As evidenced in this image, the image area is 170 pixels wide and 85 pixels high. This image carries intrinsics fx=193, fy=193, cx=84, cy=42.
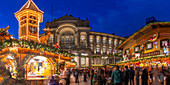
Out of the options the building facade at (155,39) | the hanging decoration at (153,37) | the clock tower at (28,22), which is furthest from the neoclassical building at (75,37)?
the clock tower at (28,22)

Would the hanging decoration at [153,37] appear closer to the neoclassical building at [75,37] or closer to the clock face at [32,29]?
the clock face at [32,29]

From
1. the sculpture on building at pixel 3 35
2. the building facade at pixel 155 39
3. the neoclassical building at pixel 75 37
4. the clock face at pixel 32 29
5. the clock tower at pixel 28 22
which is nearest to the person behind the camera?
the sculpture on building at pixel 3 35

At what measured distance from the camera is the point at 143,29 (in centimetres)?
2819

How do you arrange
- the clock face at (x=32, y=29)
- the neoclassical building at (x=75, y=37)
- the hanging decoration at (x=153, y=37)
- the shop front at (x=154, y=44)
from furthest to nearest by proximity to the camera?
the neoclassical building at (x=75, y=37) → the hanging decoration at (x=153, y=37) → the shop front at (x=154, y=44) → the clock face at (x=32, y=29)

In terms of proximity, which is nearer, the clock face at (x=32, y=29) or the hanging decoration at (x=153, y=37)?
the clock face at (x=32, y=29)

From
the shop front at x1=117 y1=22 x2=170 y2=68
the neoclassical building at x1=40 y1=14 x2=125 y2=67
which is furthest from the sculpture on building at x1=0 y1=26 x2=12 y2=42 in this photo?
the neoclassical building at x1=40 y1=14 x2=125 y2=67

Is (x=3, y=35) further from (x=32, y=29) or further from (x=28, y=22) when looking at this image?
(x=32, y=29)

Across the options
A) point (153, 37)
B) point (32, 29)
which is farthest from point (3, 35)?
point (153, 37)

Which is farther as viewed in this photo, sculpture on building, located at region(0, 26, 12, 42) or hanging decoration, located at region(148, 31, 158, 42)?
hanging decoration, located at region(148, 31, 158, 42)

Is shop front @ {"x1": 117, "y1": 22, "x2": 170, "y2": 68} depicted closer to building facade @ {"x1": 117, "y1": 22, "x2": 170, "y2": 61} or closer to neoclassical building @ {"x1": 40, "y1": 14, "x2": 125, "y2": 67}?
building facade @ {"x1": 117, "y1": 22, "x2": 170, "y2": 61}

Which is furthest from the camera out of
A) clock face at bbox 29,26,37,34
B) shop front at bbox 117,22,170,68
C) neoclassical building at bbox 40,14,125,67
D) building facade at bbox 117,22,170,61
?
neoclassical building at bbox 40,14,125,67

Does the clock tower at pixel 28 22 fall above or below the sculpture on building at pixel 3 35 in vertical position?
above

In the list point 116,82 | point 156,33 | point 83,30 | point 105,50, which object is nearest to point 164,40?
point 156,33

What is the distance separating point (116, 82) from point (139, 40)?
82.9 feet
